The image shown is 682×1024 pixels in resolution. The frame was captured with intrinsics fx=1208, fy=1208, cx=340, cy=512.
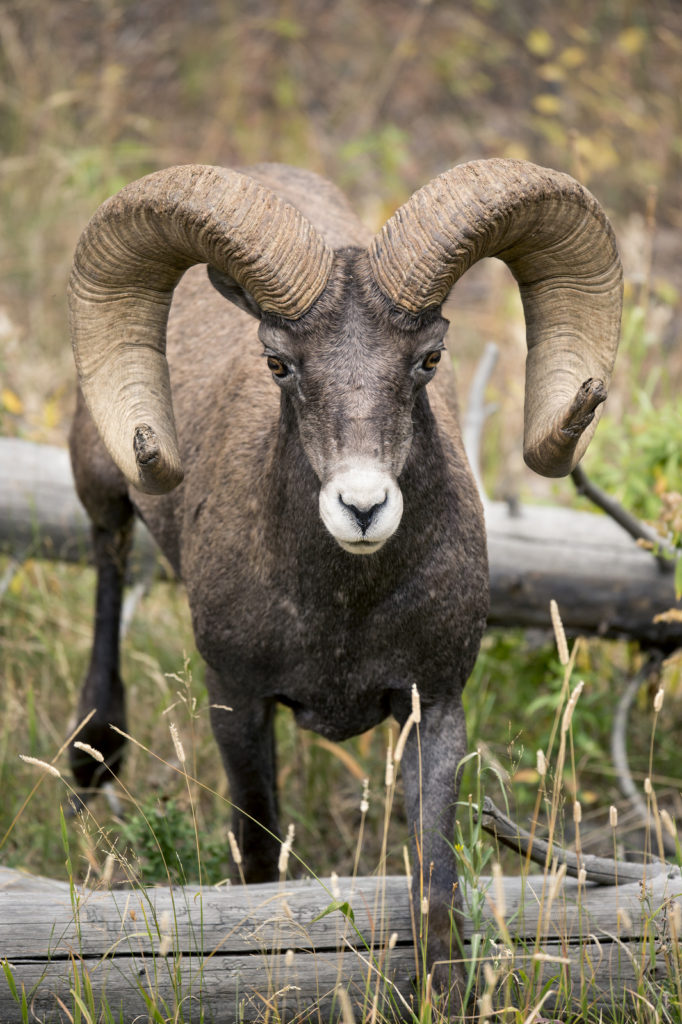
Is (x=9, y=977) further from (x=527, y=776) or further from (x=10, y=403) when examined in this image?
(x=10, y=403)

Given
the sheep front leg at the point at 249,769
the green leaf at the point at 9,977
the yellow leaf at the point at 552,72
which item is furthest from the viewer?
the yellow leaf at the point at 552,72

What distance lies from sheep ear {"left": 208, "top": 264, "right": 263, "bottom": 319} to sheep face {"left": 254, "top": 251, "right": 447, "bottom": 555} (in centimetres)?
25

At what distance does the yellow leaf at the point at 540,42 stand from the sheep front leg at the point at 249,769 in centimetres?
1167

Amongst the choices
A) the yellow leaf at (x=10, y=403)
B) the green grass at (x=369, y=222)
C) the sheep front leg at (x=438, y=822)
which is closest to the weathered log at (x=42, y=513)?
the green grass at (x=369, y=222)

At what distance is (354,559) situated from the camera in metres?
4.02

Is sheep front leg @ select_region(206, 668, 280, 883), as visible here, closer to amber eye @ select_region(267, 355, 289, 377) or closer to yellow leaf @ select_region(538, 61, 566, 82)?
amber eye @ select_region(267, 355, 289, 377)

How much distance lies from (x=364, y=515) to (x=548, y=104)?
1111cm

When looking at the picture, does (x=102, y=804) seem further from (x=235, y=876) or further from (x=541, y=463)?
(x=541, y=463)

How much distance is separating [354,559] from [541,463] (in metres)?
0.69

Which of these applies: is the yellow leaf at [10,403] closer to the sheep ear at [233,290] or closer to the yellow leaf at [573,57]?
the sheep ear at [233,290]

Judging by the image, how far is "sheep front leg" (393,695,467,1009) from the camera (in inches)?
151

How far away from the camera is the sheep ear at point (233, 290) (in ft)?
13.4

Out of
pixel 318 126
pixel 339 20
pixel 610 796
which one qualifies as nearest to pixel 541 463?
pixel 610 796

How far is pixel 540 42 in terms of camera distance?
14.2m
